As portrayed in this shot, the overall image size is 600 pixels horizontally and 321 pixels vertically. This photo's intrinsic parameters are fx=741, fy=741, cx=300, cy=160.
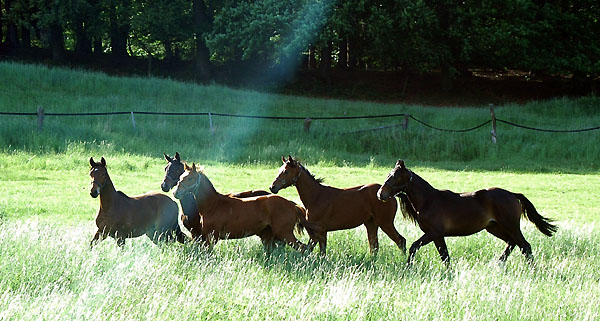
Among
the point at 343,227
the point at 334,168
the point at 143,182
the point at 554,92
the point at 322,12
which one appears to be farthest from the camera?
the point at 554,92

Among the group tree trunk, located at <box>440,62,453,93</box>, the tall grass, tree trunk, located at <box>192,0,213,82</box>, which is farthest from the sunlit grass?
tree trunk, located at <box>192,0,213,82</box>

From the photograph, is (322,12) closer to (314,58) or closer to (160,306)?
(314,58)

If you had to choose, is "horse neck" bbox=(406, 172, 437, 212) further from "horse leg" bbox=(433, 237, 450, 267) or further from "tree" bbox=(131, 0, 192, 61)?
"tree" bbox=(131, 0, 192, 61)

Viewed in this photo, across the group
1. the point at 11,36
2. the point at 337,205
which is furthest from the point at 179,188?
the point at 11,36

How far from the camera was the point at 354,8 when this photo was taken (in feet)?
134

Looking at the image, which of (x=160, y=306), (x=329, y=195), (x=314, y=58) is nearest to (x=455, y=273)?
(x=329, y=195)

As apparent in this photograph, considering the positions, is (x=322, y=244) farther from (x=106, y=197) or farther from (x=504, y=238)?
(x=106, y=197)

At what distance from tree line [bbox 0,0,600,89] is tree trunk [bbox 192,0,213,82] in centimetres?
6

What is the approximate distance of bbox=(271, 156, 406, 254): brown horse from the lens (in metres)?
10.3

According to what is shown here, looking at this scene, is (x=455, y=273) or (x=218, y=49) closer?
(x=455, y=273)

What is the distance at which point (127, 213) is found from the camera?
947 centimetres

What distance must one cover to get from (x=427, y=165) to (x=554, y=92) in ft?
76.6

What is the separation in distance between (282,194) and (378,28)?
2382cm

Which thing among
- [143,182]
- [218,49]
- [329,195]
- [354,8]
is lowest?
[143,182]
